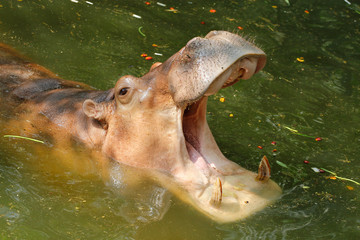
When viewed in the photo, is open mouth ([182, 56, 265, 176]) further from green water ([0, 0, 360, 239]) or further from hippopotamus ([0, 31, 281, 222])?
green water ([0, 0, 360, 239])

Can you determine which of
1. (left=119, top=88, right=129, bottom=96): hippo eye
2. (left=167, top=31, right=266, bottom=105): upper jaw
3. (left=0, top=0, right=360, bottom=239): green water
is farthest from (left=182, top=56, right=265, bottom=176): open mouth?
(left=119, top=88, right=129, bottom=96): hippo eye

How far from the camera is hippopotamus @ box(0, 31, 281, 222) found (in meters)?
4.33

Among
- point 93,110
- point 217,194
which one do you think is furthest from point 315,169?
point 93,110

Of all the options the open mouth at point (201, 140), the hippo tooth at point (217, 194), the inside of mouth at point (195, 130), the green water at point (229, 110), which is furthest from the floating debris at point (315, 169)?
the hippo tooth at point (217, 194)

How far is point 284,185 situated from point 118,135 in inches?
64.9

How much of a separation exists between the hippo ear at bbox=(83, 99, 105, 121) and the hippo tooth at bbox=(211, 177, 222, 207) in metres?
1.27

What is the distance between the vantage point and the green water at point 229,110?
4547 mm

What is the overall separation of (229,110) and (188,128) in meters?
2.00

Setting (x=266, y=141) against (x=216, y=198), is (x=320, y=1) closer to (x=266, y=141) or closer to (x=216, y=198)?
(x=266, y=141)

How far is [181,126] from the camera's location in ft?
15.3

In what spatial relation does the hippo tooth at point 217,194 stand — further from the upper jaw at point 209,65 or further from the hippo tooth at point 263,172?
the upper jaw at point 209,65

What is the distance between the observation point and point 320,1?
1121 centimetres

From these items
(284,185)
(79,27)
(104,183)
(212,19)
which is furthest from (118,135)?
(212,19)

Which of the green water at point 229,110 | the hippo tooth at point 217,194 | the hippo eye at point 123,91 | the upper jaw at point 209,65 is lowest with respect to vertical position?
the green water at point 229,110
